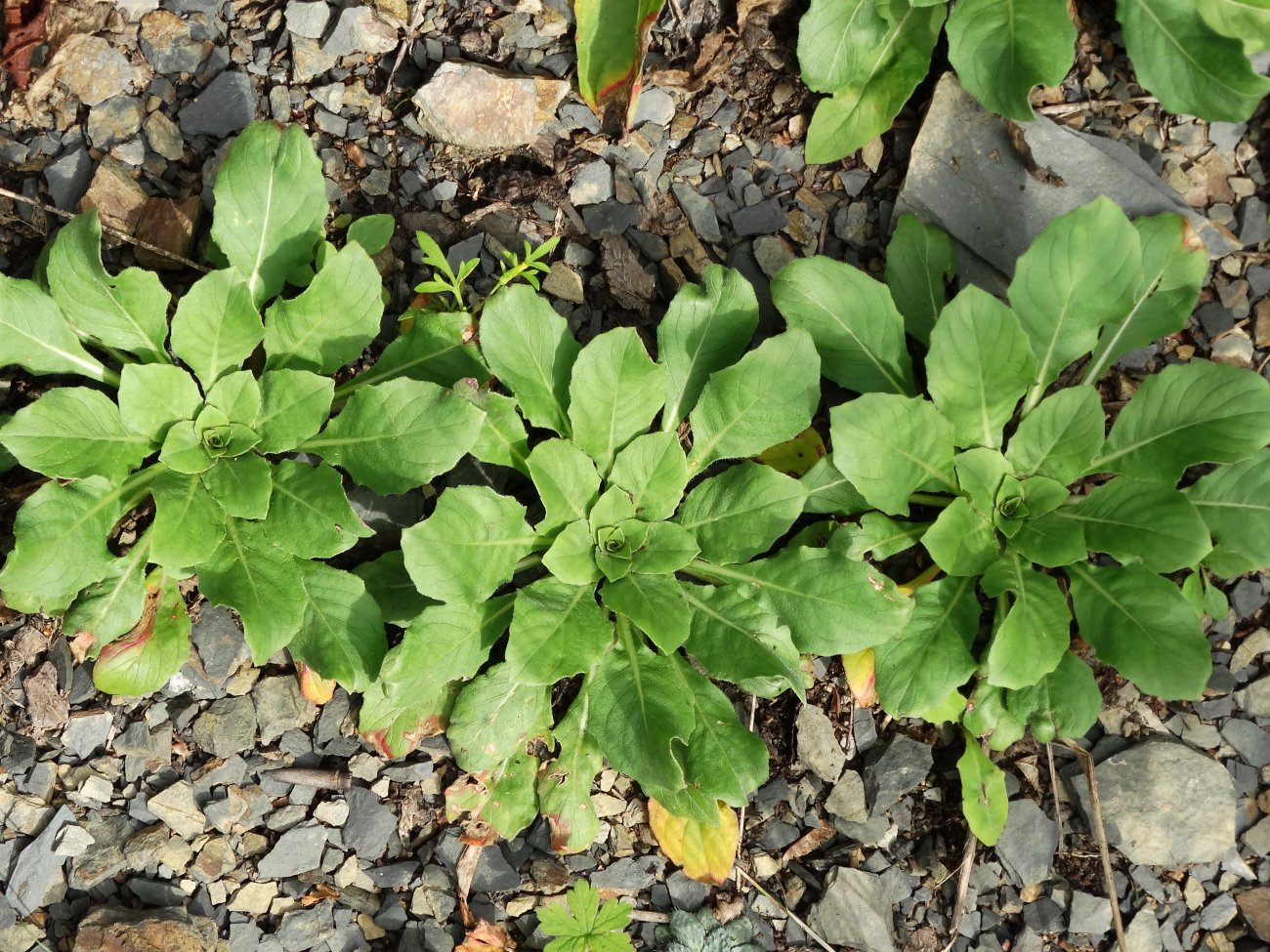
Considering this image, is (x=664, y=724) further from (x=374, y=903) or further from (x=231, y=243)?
(x=231, y=243)

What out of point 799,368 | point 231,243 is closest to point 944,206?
point 799,368

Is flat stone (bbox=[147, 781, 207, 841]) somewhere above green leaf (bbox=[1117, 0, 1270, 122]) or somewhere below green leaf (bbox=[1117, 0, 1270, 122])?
below

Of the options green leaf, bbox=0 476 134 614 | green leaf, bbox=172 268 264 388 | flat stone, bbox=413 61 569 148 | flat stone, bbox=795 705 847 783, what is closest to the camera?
→ green leaf, bbox=0 476 134 614

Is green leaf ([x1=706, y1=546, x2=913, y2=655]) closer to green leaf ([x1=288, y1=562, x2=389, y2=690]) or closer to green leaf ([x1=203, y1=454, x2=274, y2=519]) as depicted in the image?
green leaf ([x1=288, y1=562, x2=389, y2=690])

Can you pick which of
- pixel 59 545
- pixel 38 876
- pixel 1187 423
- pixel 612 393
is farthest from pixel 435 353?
pixel 1187 423

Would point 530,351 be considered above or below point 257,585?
above

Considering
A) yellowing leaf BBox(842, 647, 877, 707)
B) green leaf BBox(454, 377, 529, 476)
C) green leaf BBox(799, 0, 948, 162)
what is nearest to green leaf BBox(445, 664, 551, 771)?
green leaf BBox(454, 377, 529, 476)

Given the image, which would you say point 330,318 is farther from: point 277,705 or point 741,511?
point 741,511

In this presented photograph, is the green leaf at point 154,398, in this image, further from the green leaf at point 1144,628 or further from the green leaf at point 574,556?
the green leaf at point 1144,628
